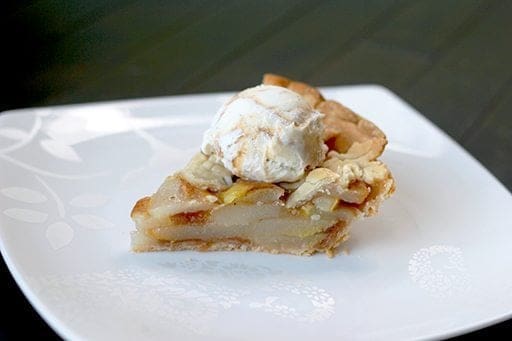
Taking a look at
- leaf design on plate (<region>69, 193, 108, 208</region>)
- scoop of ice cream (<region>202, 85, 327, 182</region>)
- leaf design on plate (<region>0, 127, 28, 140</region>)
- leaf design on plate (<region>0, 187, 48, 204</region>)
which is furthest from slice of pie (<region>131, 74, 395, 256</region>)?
leaf design on plate (<region>0, 127, 28, 140</region>)

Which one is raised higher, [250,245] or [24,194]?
[24,194]

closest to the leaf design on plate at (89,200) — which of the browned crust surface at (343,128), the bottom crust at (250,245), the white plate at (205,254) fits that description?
the white plate at (205,254)

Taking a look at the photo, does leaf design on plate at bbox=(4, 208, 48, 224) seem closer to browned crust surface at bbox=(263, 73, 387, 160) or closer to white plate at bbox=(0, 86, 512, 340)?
white plate at bbox=(0, 86, 512, 340)

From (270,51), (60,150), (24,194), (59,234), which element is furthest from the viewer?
(270,51)

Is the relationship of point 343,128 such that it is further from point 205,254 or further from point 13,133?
point 13,133

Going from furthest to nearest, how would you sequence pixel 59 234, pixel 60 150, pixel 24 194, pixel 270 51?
pixel 270 51
pixel 60 150
pixel 24 194
pixel 59 234

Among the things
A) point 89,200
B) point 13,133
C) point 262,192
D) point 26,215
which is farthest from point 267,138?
point 13,133

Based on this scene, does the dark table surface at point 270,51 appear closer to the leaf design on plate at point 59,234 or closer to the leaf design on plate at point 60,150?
the leaf design on plate at point 60,150
